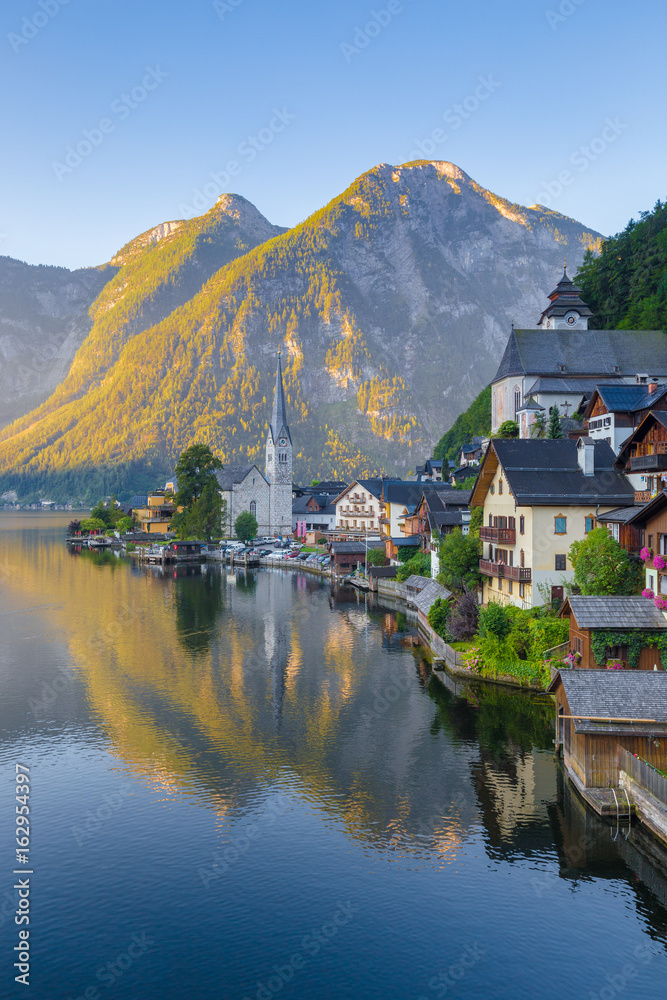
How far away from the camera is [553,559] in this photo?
50.0m

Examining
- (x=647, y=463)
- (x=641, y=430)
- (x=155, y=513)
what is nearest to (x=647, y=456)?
(x=647, y=463)

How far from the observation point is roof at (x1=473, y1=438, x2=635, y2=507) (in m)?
49.7

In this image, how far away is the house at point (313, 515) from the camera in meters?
160

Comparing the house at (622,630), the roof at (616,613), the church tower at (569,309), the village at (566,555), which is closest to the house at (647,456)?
the village at (566,555)

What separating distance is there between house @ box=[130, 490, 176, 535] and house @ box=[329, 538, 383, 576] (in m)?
71.0

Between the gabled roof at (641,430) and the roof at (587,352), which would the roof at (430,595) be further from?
the roof at (587,352)

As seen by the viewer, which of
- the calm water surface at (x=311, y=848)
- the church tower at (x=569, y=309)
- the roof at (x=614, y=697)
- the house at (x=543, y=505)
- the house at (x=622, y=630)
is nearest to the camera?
the calm water surface at (x=311, y=848)

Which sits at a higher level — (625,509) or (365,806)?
(625,509)

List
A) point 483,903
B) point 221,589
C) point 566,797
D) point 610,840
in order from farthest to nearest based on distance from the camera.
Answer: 1. point 221,589
2. point 566,797
3. point 610,840
4. point 483,903

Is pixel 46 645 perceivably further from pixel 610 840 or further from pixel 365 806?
pixel 610 840

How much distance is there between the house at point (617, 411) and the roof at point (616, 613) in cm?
2125

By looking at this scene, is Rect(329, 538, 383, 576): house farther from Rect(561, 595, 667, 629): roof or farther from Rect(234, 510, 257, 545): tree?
Rect(561, 595, 667, 629): roof

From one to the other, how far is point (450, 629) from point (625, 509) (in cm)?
1477

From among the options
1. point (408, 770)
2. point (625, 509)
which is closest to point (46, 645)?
point (408, 770)
